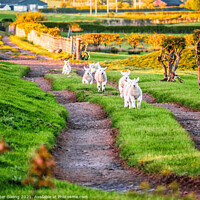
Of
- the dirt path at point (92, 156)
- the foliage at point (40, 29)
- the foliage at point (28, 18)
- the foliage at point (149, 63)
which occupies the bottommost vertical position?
the foliage at point (149, 63)

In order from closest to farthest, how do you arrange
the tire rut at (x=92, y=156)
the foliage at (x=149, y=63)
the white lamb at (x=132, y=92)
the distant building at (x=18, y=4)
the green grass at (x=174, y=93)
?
the tire rut at (x=92, y=156)
the white lamb at (x=132, y=92)
the green grass at (x=174, y=93)
the foliage at (x=149, y=63)
the distant building at (x=18, y=4)

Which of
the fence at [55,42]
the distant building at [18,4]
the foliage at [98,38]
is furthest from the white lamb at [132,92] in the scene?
the distant building at [18,4]

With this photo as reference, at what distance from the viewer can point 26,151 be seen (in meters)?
10.2

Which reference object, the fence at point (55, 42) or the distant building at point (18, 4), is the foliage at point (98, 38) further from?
the distant building at point (18, 4)

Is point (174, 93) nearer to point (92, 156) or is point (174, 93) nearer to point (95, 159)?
point (92, 156)

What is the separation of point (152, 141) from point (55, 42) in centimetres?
4629

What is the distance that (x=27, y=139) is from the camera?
11.4 m

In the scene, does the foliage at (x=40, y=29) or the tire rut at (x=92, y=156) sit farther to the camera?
the foliage at (x=40, y=29)

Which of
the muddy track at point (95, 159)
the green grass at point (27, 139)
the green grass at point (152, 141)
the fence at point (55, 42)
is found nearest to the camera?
the green grass at point (27, 139)

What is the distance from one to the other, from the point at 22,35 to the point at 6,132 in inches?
3121

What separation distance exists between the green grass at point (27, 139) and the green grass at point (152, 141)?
1.84m

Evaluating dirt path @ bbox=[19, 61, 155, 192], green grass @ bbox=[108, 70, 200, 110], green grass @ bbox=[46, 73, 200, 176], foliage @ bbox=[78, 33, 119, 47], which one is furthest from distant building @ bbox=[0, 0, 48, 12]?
dirt path @ bbox=[19, 61, 155, 192]

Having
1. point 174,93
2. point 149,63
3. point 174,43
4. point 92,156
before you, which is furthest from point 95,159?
point 149,63

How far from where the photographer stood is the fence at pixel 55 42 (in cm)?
4859
